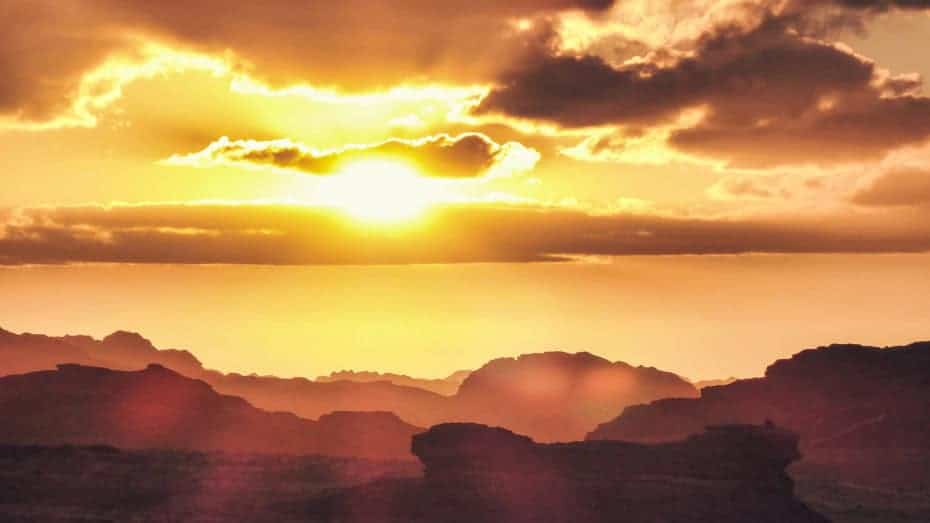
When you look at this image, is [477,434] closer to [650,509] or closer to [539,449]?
[539,449]

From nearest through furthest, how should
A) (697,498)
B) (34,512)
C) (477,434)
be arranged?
(697,498) < (477,434) < (34,512)

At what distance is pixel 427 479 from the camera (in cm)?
17162

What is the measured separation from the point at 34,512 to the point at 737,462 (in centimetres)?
8974

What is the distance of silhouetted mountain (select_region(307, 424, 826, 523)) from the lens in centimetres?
16112

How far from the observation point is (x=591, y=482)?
168 metres

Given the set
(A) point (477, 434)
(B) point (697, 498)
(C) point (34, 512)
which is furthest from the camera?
(C) point (34, 512)

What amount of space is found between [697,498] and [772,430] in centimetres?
1361

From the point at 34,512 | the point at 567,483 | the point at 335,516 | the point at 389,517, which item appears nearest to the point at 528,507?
the point at 567,483

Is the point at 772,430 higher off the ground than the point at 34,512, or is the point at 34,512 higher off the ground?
the point at 772,430

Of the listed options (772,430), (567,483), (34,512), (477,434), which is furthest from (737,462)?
(34,512)

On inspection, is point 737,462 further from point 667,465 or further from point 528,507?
point 528,507

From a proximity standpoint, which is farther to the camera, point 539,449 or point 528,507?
point 539,449

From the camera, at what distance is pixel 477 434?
173 meters

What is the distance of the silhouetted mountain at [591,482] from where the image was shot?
16112 cm
